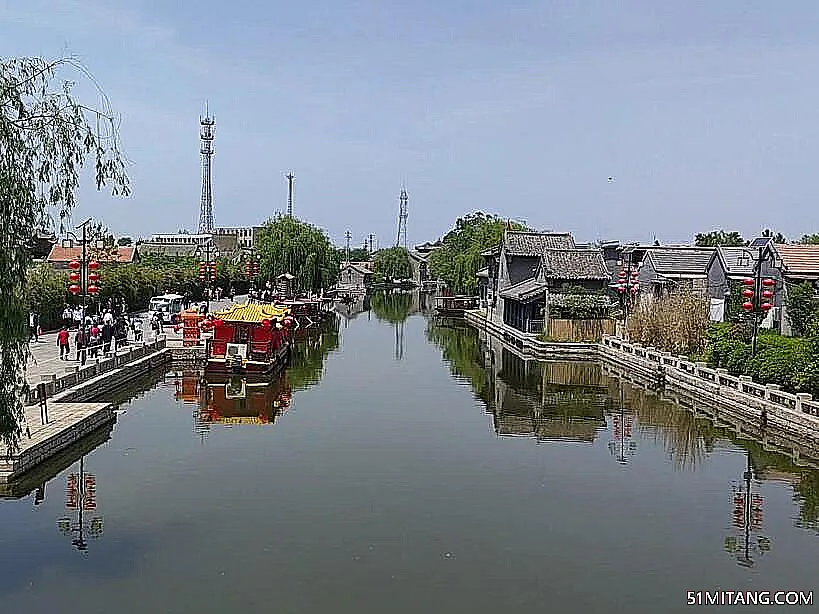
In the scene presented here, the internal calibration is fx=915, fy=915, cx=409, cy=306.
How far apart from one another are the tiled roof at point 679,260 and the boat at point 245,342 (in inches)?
966

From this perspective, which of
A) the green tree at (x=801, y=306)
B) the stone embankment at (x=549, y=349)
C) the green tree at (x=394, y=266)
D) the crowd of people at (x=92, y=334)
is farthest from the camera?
the green tree at (x=394, y=266)

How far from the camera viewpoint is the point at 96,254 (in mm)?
35844

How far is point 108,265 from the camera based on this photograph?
40062 mm

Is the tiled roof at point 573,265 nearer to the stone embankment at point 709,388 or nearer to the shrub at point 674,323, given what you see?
the stone embankment at point 709,388

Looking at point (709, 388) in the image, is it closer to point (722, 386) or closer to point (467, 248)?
point (722, 386)

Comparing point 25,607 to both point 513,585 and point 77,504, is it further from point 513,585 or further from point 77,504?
point 513,585

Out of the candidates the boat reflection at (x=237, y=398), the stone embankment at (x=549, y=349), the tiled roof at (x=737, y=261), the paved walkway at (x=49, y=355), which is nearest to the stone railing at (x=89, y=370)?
the paved walkway at (x=49, y=355)

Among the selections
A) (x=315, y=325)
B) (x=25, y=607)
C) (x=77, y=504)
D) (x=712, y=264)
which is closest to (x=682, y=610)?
(x=25, y=607)

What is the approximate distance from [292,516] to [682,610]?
5.39 metres

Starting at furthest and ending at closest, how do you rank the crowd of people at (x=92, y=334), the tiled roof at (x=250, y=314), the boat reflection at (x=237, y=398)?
the tiled roof at (x=250, y=314), the crowd of people at (x=92, y=334), the boat reflection at (x=237, y=398)

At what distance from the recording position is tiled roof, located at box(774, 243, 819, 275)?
30.6 metres

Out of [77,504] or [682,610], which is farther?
[77,504]

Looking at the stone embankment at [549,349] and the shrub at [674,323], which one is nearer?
the shrub at [674,323]

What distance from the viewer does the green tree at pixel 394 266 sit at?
413ft
